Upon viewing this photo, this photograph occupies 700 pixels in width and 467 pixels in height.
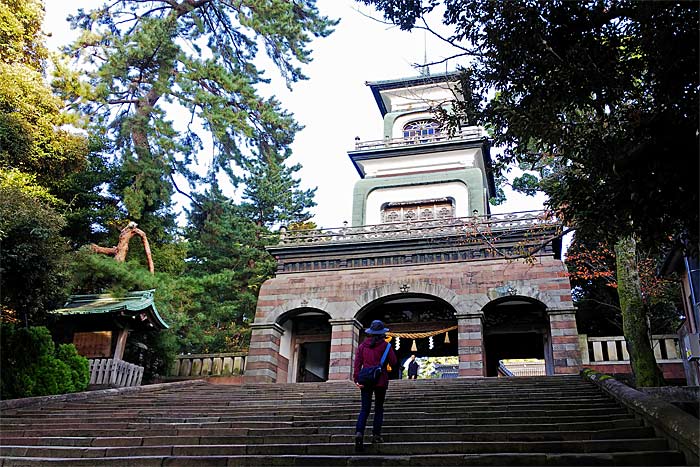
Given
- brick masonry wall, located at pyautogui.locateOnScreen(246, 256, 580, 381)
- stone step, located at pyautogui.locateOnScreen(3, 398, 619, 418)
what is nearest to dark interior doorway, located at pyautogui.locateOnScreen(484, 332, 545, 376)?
brick masonry wall, located at pyautogui.locateOnScreen(246, 256, 580, 381)

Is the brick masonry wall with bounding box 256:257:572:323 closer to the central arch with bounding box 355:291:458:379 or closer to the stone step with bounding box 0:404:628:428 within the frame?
the central arch with bounding box 355:291:458:379

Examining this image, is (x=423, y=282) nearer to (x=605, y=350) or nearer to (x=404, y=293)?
(x=404, y=293)

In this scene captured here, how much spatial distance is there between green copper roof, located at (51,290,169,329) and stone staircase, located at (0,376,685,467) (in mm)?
3763

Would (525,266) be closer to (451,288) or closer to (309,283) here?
(451,288)

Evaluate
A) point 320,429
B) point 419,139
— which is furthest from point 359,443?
point 419,139

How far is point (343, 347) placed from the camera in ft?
57.4

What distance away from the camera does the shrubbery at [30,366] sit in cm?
1162

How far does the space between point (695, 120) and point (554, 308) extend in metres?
11.7

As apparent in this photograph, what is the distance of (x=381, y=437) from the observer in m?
6.62

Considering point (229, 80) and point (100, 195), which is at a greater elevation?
point (229, 80)

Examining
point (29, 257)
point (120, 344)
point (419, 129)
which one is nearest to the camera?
point (29, 257)

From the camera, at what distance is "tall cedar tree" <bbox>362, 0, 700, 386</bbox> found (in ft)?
17.8

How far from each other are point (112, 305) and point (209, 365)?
482 cm

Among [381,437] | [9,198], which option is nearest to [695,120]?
[381,437]
